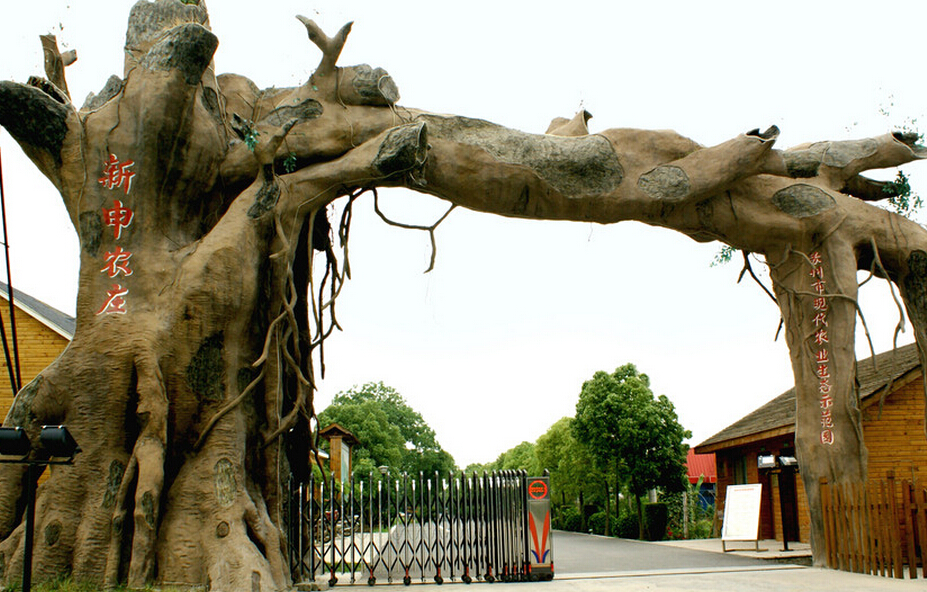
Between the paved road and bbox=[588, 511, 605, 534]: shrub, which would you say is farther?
bbox=[588, 511, 605, 534]: shrub

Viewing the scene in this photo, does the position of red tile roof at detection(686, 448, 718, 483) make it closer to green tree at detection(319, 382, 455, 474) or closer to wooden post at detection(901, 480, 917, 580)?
green tree at detection(319, 382, 455, 474)

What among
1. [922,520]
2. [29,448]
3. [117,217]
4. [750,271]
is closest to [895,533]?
[922,520]

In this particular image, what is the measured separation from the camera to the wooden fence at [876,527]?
10.1 metres

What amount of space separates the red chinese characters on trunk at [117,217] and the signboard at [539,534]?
19.7 ft

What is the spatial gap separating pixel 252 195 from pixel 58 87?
2817 mm

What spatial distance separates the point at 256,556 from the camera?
25.6 ft

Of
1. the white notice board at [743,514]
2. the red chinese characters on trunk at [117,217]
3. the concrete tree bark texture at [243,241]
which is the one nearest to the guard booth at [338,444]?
the white notice board at [743,514]

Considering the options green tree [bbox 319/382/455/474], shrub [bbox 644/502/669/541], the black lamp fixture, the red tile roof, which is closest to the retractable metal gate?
the black lamp fixture

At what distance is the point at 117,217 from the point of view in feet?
29.1

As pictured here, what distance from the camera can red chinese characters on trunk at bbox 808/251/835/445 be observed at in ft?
38.1

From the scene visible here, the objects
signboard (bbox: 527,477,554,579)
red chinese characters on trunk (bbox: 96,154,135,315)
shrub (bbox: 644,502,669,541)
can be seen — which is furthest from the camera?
shrub (bbox: 644,502,669,541)

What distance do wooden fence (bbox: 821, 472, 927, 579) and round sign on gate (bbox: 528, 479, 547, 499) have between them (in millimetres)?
4033

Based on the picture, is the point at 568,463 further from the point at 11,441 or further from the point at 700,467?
the point at 11,441

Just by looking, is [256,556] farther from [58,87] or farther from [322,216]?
[58,87]
